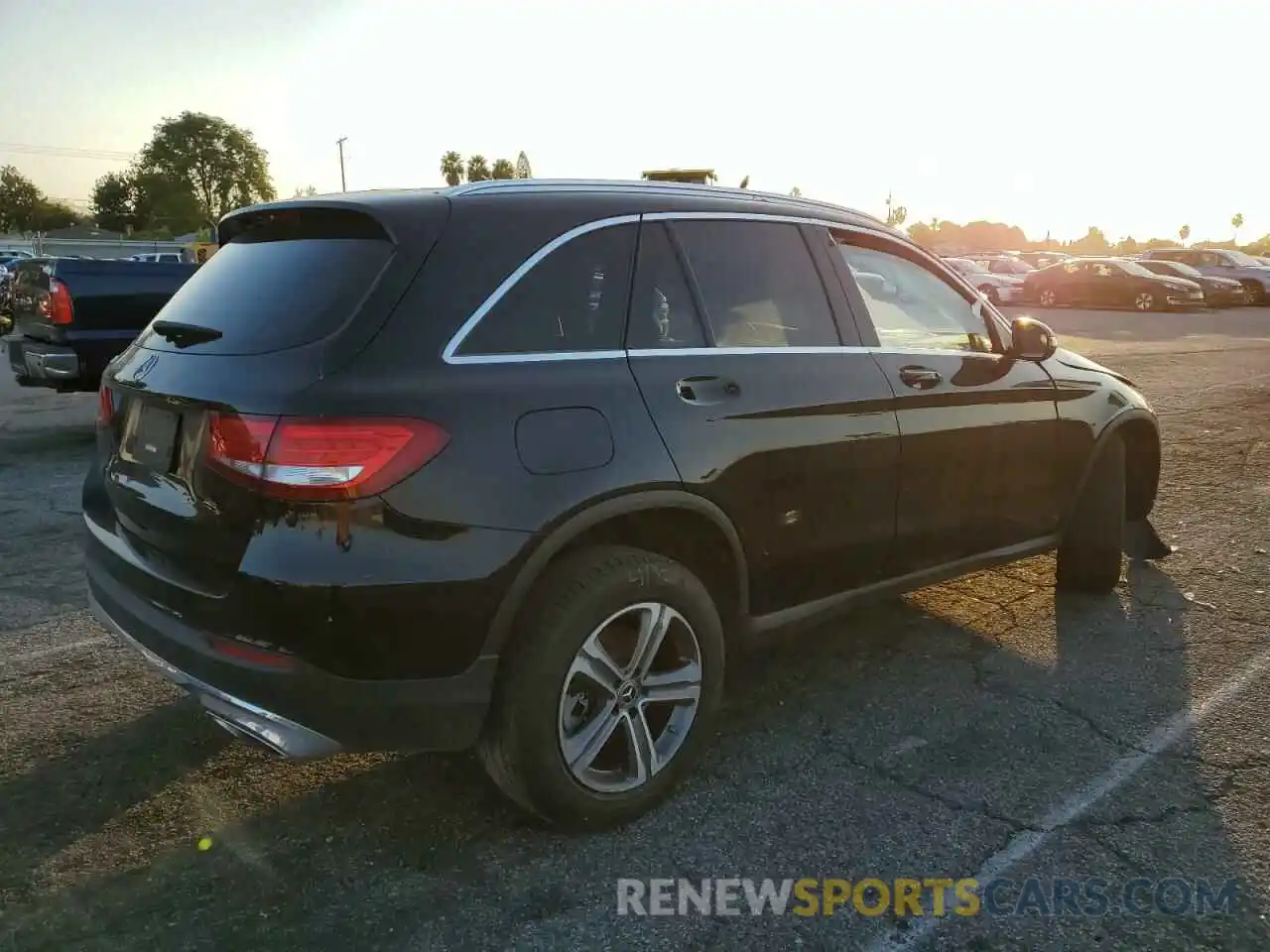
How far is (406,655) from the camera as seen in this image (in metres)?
2.47

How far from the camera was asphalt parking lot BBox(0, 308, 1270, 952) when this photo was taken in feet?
8.29

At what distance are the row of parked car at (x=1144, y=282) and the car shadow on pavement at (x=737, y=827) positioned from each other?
25737mm

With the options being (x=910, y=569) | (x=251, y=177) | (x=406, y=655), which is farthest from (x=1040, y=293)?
(x=251, y=177)

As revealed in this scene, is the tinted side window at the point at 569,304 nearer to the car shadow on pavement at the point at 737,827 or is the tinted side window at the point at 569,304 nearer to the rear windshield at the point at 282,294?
the rear windshield at the point at 282,294

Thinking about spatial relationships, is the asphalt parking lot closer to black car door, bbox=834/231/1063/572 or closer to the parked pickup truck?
black car door, bbox=834/231/1063/572

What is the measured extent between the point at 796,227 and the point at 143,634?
2422 mm

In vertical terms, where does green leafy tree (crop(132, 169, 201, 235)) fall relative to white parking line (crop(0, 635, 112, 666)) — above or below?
above

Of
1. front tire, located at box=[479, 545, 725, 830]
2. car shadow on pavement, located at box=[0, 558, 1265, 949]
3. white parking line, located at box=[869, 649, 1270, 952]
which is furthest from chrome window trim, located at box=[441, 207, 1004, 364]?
white parking line, located at box=[869, 649, 1270, 952]

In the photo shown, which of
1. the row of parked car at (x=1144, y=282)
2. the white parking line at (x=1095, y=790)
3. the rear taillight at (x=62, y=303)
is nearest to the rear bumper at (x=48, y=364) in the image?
the rear taillight at (x=62, y=303)

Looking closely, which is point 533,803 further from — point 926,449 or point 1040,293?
point 1040,293

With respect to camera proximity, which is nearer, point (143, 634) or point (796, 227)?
point (143, 634)

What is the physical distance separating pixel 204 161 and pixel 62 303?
10058 centimetres

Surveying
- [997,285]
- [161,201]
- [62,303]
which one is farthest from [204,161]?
[62,303]

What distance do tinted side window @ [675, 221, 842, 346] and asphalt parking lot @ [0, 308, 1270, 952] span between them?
53.6 inches
